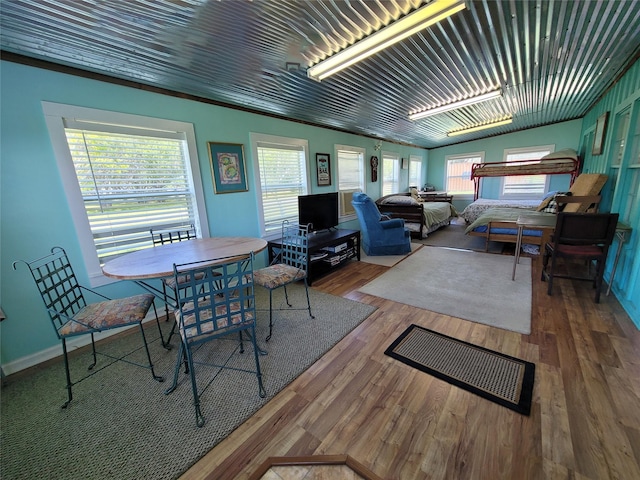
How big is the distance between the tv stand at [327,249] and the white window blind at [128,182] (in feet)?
4.48

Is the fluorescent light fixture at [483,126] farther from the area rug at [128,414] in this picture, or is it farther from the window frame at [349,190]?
the area rug at [128,414]

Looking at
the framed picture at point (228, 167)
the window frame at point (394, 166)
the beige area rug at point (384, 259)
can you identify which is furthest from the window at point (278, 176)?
the window frame at point (394, 166)

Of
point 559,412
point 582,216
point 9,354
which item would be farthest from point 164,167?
point 582,216

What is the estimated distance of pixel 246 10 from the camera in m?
1.54

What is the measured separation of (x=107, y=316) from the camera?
1.70m

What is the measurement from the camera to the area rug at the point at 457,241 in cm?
478

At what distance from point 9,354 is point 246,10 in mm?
3071

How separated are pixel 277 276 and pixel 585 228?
10.4 ft

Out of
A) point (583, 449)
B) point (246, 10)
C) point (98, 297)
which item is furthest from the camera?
point (98, 297)

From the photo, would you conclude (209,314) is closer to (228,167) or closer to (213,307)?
(213,307)

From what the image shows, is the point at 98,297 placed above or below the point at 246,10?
below

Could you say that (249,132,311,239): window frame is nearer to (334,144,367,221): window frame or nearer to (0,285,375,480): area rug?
(334,144,367,221): window frame

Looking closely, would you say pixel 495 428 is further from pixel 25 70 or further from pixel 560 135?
pixel 560 135

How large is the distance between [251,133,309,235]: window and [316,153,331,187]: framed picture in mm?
338
